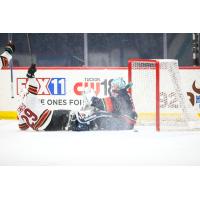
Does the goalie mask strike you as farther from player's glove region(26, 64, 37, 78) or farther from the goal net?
player's glove region(26, 64, 37, 78)

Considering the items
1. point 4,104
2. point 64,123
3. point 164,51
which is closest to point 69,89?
point 64,123

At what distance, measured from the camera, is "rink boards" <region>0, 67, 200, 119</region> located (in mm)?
2174

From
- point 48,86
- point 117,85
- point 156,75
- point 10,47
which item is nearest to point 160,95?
point 156,75

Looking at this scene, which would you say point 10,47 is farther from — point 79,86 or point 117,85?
point 117,85

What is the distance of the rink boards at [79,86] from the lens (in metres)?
2.17

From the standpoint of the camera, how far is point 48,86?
2.30m

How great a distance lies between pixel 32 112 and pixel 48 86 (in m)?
0.30

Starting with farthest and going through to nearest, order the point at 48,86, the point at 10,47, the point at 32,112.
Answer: the point at 32,112, the point at 48,86, the point at 10,47
